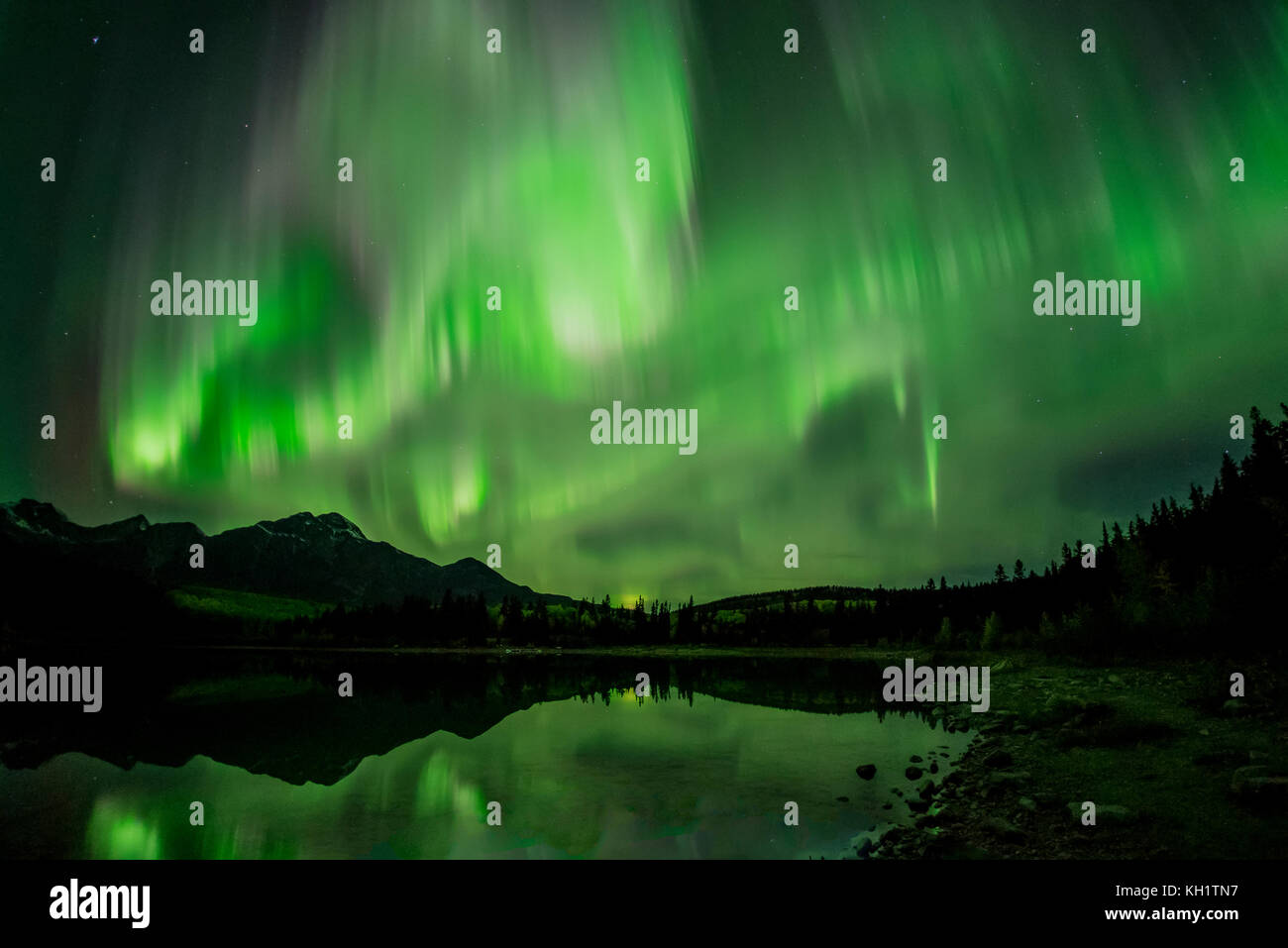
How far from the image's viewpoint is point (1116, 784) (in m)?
20.5

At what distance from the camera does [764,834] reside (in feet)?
69.9

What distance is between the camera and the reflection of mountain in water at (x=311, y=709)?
36188mm

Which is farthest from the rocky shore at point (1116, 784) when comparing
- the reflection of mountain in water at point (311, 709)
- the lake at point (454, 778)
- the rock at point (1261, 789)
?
the reflection of mountain in water at point (311, 709)

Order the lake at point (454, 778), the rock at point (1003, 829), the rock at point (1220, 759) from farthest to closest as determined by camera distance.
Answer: the lake at point (454, 778) < the rock at point (1220, 759) < the rock at point (1003, 829)

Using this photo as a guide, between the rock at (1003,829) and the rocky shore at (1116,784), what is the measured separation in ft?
0.09

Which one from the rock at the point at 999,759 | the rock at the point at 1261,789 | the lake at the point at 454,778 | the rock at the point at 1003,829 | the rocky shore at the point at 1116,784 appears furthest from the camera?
the rock at the point at 999,759

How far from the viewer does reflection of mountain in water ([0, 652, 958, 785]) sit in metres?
36.2

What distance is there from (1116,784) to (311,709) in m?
57.5

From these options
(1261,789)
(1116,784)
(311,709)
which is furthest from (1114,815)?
(311,709)

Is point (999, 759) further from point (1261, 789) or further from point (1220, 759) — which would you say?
point (1261, 789)

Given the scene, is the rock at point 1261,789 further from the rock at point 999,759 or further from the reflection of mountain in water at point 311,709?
the reflection of mountain in water at point 311,709

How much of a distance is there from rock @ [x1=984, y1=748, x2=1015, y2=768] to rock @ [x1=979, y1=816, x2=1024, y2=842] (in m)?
8.53

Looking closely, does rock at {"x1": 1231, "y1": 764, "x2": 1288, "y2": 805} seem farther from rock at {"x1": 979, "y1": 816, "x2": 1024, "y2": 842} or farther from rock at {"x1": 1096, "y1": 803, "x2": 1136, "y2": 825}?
rock at {"x1": 979, "y1": 816, "x2": 1024, "y2": 842}
